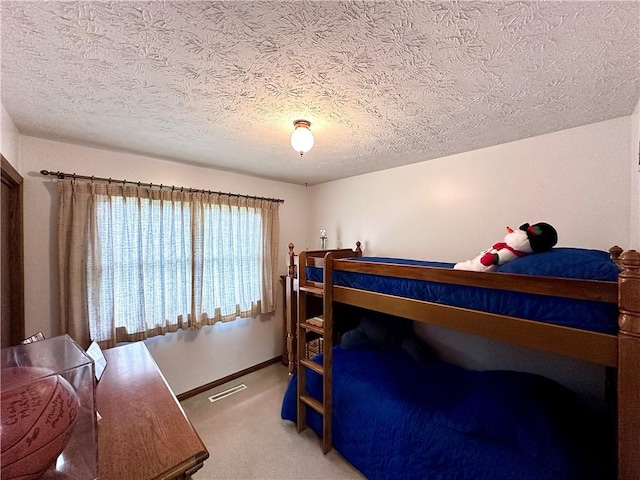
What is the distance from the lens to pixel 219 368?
2.88m

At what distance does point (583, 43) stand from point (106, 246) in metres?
3.24

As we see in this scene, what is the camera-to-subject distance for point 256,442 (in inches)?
80.8

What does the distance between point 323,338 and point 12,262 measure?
231cm

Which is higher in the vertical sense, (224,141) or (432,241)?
(224,141)

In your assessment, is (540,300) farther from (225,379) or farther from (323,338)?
(225,379)

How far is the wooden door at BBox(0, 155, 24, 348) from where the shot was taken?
169 centimetres

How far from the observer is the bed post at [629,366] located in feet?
2.79

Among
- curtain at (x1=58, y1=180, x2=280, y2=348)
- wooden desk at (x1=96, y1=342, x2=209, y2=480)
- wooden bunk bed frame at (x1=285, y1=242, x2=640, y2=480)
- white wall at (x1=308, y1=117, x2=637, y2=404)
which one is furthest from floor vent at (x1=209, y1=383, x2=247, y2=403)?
wooden bunk bed frame at (x1=285, y1=242, x2=640, y2=480)

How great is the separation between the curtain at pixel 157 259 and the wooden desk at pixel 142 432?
44.5 inches

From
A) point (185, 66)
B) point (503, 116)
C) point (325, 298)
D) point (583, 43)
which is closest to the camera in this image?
point (583, 43)

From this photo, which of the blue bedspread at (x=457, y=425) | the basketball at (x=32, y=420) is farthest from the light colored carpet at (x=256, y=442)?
the basketball at (x=32, y=420)

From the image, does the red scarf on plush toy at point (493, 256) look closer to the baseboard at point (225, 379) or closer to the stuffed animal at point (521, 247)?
the stuffed animal at point (521, 247)

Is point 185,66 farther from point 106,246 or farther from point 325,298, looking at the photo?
point 106,246

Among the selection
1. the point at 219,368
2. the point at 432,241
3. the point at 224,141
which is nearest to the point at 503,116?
the point at 432,241
